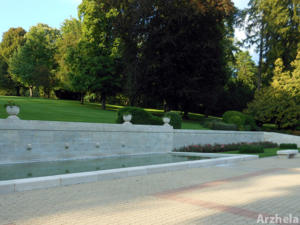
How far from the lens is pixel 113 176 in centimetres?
825

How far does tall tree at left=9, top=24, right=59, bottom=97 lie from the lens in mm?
40928

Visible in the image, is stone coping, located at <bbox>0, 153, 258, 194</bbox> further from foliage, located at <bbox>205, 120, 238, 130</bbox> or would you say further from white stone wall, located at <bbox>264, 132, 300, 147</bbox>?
white stone wall, located at <bbox>264, 132, 300, 147</bbox>

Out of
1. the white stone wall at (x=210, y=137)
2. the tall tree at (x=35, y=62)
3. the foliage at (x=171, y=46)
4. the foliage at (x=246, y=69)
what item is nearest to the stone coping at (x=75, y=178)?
the white stone wall at (x=210, y=137)

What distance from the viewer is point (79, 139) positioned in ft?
44.3

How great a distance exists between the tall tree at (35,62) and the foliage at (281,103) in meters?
28.5

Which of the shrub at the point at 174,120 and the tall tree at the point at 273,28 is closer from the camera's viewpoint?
the shrub at the point at 174,120

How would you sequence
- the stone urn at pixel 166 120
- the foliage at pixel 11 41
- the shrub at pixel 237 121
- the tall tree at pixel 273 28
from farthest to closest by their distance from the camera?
1. the foliage at pixel 11 41
2. the tall tree at pixel 273 28
3. the shrub at pixel 237 121
4. the stone urn at pixel 166 120

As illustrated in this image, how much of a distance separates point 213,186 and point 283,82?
29.2m

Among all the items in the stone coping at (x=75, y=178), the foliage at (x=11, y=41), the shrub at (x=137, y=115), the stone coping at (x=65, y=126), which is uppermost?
the foliage at (x=11, y=41)

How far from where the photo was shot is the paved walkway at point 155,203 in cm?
466

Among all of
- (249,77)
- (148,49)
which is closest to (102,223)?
(148,49)

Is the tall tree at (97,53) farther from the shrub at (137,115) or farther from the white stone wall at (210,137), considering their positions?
the white stone wall at (210,137)

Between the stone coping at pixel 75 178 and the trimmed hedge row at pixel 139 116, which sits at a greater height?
the trimmed hedge row at pixel 139 116

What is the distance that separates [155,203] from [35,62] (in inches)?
1744
